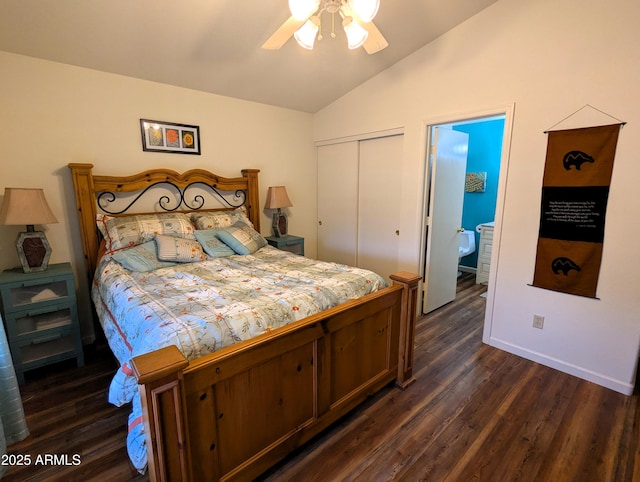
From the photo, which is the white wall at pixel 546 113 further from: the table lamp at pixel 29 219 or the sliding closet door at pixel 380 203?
the table lamp at pixel 29 219

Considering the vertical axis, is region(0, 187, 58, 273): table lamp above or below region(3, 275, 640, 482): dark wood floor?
above

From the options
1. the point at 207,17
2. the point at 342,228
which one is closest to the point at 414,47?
the point at 207,17

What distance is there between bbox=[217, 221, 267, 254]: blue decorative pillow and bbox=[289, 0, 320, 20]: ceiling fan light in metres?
1.82

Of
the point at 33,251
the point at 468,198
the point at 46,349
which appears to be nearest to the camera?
the point at 33,251

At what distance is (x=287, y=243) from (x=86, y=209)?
189 cm

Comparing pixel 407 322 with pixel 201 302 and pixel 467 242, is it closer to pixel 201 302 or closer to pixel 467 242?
pixel 201 302

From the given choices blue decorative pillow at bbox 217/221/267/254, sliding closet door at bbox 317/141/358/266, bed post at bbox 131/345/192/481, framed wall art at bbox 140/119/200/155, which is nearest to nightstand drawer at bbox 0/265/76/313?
blue decorative pillow at bbox 217/221/267/254

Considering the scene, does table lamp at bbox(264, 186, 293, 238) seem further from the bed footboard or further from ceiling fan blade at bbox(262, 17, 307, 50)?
the bed footboard

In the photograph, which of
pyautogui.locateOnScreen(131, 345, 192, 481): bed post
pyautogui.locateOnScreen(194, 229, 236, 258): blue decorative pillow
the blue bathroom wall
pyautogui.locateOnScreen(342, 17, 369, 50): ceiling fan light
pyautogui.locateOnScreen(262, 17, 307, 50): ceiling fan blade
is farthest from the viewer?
the blue bathroom wall

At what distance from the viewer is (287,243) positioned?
→ 3.62 m

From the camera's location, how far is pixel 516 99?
240cm

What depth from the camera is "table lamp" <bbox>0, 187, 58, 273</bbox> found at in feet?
6.93

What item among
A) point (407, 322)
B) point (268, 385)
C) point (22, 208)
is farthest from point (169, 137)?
point (407, 322)

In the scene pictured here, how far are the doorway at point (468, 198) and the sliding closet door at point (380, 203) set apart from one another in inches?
13.1
